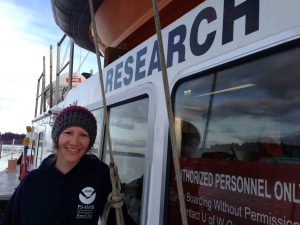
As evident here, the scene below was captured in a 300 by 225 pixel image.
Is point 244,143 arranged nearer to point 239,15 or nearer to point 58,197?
point 239,15

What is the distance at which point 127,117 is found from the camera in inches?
93.0

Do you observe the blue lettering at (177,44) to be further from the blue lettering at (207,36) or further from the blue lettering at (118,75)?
the blue lettering at (118,75)

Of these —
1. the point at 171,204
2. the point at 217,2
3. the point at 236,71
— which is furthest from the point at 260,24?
the point at 171,204

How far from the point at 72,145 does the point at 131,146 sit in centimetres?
61

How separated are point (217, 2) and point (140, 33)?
109cm

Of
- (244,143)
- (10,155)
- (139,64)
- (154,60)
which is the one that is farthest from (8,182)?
(10,155)

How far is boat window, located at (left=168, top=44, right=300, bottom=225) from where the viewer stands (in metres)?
1.13

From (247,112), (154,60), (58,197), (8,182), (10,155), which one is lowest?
(8,182)

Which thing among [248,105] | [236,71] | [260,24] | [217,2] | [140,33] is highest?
[140,33]

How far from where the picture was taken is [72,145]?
1.71 meters

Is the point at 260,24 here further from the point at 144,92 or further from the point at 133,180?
the point at 133,180

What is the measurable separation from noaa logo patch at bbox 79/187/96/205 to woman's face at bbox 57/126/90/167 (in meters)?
0.12

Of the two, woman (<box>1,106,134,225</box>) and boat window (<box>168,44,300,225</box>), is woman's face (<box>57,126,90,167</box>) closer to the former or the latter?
woman (<box>1,106,134,225</box>)

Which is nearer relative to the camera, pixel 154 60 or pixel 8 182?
pixel 154 60
